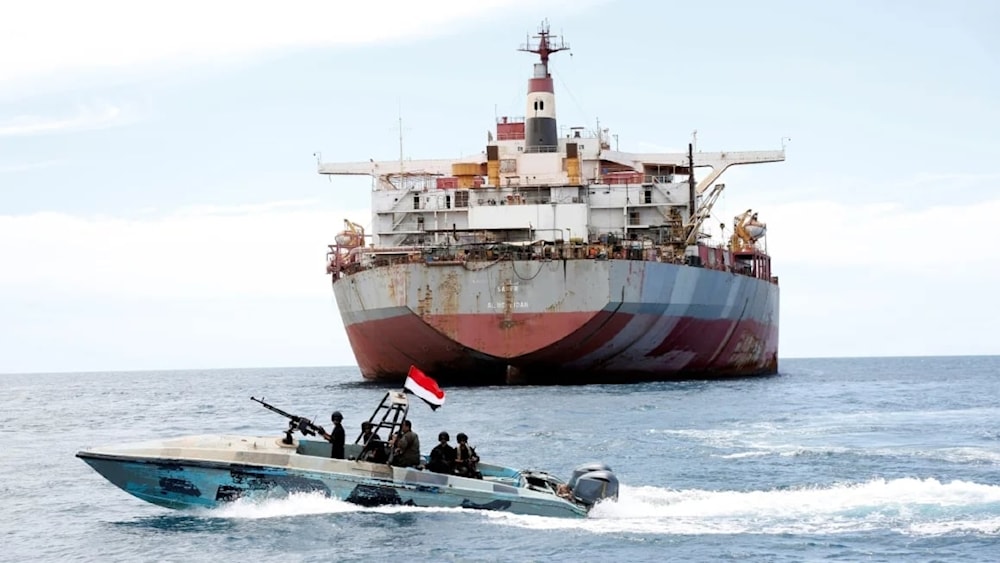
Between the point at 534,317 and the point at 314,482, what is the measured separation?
101 ft

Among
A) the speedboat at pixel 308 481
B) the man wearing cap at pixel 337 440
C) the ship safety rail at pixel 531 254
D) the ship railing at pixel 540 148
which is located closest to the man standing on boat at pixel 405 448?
the speedboat at pixel 308 481

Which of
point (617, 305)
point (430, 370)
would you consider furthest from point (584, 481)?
point (430, 370)

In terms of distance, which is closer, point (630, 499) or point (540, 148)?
point (630, 499)

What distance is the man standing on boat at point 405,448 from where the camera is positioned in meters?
22.3

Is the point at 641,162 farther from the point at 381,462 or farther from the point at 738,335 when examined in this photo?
the point at 381,462

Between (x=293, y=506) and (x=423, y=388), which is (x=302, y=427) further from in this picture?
(x=423, y=388)

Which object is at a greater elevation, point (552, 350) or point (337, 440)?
point (552, 350)

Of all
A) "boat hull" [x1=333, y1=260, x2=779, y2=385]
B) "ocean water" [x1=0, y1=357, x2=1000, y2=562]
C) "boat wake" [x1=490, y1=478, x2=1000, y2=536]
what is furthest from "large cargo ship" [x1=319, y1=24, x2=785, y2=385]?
"boat wake" [x1=490, y1=478, x2=1000, y2=536]

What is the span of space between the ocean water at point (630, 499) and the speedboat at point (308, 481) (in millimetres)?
225

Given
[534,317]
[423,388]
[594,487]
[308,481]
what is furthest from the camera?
[534,317]

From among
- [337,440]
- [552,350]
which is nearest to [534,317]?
[552,350]

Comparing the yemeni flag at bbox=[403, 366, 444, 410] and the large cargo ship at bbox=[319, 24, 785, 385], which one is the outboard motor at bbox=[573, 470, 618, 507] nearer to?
the yemeni flag at bbox=[403, 366, 444, 410]

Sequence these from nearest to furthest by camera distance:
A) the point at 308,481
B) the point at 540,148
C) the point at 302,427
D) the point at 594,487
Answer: the point at 308,481 → the point at 594,487 → the point at 302,427 → the point at 540,148

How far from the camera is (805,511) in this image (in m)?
23.2
